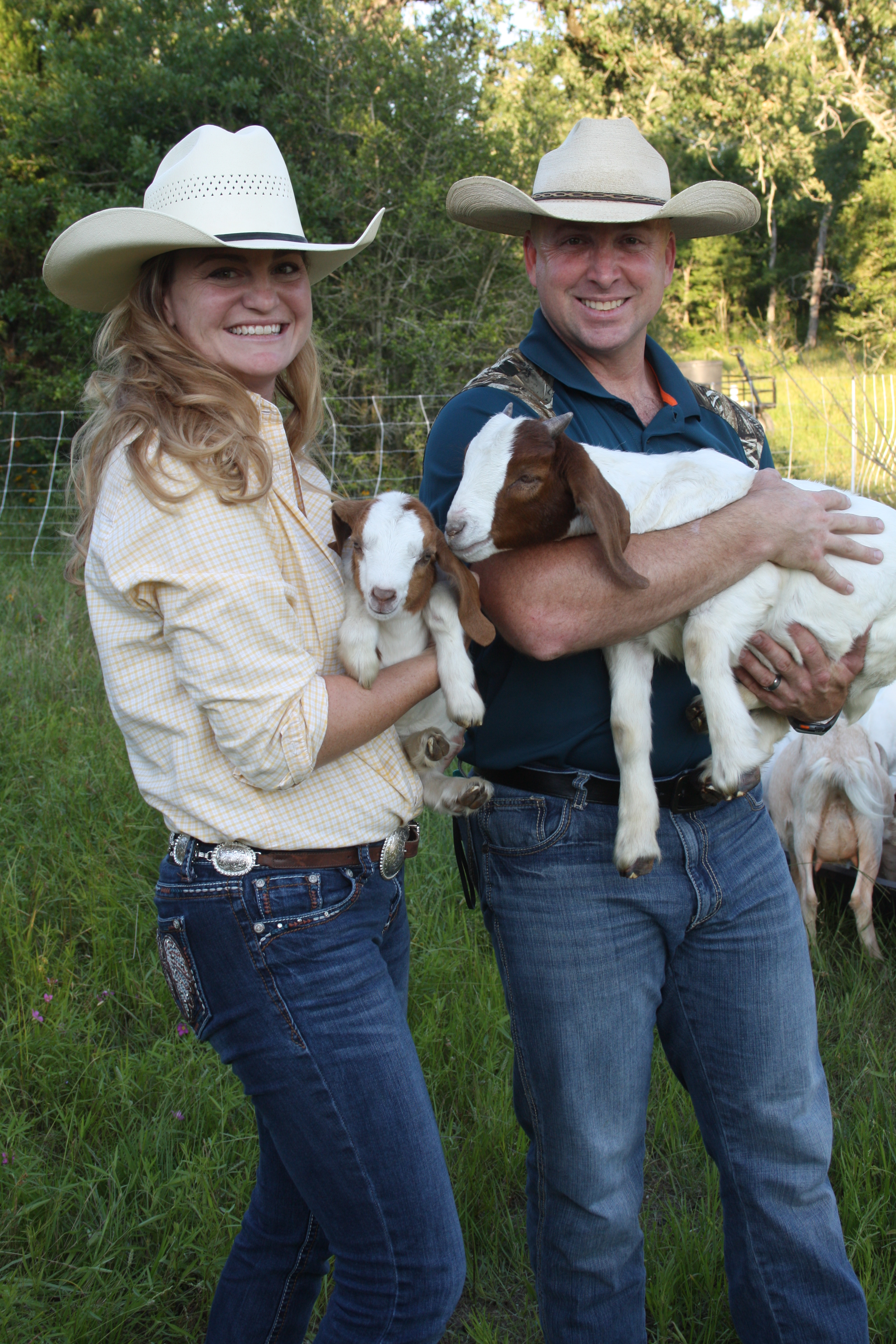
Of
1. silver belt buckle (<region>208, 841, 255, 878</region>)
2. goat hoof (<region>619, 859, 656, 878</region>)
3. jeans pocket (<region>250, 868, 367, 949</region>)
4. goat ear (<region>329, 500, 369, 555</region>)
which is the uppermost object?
goat ear (<region>329, 500, 369, 555</region>)

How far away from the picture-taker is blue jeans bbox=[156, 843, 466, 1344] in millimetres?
1675

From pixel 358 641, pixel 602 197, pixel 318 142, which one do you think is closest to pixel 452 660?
pixel 358 641

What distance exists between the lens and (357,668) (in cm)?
186

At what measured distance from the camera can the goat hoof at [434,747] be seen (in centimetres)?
218

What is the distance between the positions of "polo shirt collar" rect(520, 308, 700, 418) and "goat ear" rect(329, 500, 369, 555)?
50 centimetres

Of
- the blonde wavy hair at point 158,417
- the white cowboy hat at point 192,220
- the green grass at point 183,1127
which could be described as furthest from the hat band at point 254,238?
the green grass at point 183,1127

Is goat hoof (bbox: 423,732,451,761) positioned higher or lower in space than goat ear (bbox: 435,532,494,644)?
lower

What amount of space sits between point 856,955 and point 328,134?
9386 mm

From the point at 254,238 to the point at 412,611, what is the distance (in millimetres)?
767

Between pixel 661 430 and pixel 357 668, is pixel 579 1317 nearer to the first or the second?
pixel 357 668

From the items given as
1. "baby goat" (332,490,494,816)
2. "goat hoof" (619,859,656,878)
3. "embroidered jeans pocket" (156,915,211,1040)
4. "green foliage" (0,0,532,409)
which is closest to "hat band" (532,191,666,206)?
"baby goat" (332,490,494,816)

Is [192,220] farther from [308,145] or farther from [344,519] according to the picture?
[308,145]

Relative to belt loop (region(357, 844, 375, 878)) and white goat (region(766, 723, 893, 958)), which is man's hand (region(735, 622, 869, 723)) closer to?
belt loop (region(357, 844, 375, 878))

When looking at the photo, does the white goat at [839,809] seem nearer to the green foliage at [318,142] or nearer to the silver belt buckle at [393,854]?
the silver belt buckle at [393,854]
